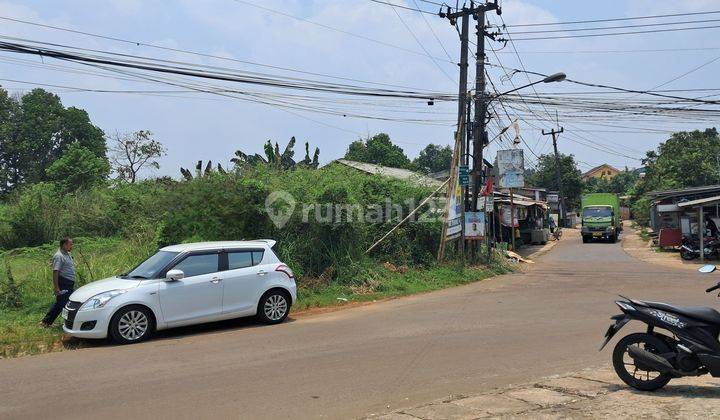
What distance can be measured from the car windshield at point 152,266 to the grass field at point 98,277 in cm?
140

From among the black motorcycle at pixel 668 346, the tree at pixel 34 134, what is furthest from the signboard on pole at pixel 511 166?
the tree at pixel 34 134

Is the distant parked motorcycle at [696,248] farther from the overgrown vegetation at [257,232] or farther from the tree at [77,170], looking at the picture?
the tree at [77,170]

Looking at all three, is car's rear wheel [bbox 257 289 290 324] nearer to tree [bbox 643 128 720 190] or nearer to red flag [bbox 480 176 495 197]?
red flag [bbox 480 176 495 197]

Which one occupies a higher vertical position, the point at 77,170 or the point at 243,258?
the point at 77,170

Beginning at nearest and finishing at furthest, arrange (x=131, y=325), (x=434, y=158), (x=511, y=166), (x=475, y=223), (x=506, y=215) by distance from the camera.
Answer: (x=131, y=325) < (x=475, y=223) < (x=511, y=166) < (x=506, y=215) < (x=434, y=158)

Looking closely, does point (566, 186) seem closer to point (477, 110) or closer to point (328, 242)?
point (477, 110)

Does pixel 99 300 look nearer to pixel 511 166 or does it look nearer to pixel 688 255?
pixel 511 166

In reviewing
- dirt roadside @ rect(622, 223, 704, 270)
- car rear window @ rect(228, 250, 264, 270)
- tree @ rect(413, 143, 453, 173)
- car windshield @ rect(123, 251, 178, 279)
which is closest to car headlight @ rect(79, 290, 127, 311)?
car windshield @ rect(123, 251, 178, 279)

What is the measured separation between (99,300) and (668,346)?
8.12 meters

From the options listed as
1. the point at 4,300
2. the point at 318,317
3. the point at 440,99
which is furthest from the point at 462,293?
the point at 4,300

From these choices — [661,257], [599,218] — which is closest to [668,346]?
[661,257]

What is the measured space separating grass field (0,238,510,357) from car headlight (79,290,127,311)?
2.47 ft

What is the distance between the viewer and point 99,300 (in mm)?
9344

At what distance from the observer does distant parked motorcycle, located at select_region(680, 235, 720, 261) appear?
23653 mm
